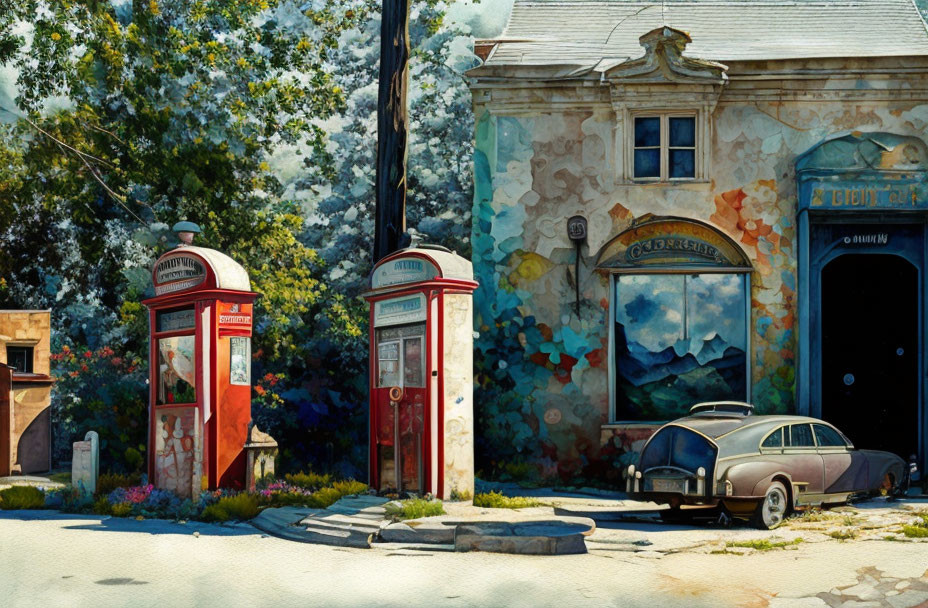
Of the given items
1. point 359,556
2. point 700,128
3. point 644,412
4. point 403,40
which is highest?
point 403,40

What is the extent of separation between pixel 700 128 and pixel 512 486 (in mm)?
6659

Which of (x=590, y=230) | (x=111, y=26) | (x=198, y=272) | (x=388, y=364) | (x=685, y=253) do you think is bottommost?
(x=388, y=364)

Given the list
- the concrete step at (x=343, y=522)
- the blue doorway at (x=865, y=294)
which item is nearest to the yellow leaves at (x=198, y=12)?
the blue doorway at (x=865, y=294)

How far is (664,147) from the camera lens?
61.9 ft

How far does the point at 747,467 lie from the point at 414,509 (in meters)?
3.94

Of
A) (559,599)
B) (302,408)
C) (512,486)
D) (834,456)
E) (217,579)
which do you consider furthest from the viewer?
(302,408)

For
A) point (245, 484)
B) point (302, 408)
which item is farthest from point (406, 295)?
point (302, 408)

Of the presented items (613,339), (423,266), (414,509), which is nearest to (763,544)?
(414,509)

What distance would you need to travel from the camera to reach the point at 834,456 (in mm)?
14578

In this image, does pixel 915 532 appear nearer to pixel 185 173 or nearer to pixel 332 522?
pixel 332 522

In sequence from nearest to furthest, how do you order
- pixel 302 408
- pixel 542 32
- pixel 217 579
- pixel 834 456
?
pixel 217 579 → pixel 834 456 → pixel 542 32 → pixel 302 408

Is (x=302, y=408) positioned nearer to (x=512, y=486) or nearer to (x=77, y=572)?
(x=512, y=486)

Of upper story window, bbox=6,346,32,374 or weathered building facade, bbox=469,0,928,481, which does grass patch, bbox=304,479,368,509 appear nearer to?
weathered building facade, bbox=469,0,928,481

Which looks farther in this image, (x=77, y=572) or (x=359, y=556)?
(x=359, y=556)
